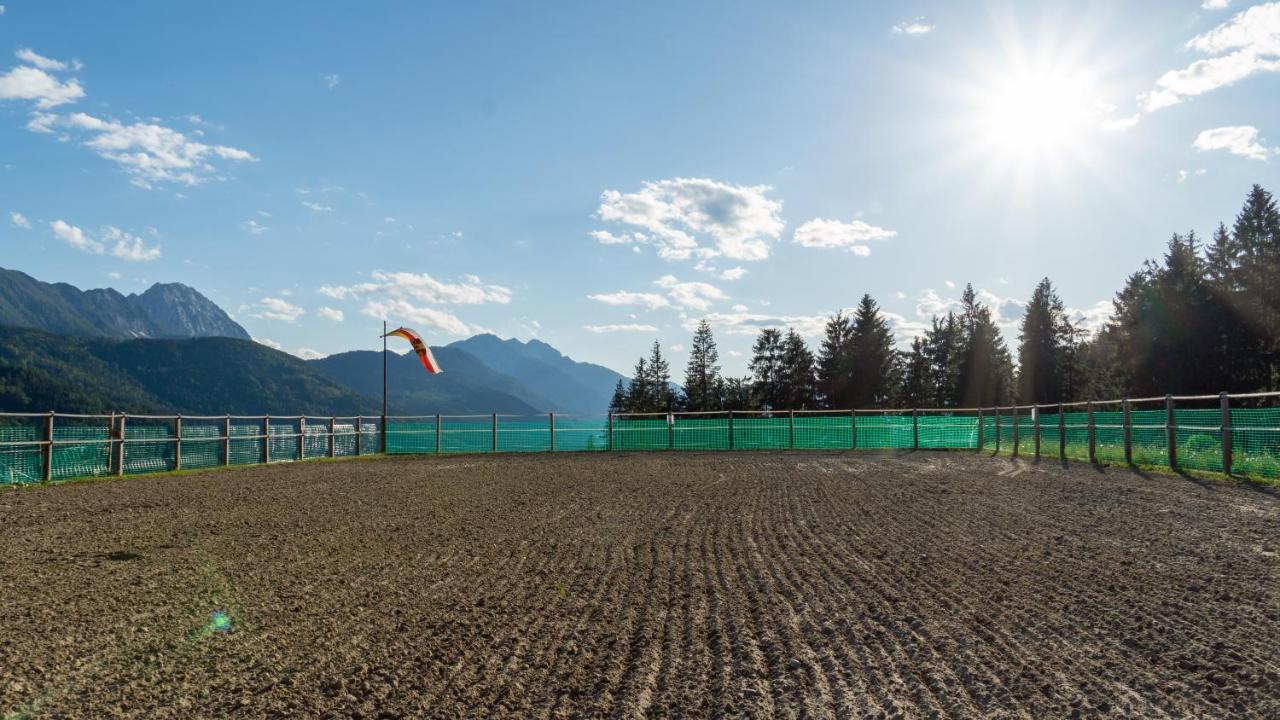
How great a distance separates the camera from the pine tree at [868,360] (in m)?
62.8

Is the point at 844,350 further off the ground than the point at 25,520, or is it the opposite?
the point at 844,350

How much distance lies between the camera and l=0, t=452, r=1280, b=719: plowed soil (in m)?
3.40

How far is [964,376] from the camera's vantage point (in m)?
67.8

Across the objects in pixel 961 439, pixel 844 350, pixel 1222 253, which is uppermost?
pixel 1222 253

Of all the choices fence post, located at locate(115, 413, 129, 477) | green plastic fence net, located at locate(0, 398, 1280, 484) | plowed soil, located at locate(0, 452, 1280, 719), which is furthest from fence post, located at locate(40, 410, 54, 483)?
plowed soil, located at locate(0, 452, 1280, 719)

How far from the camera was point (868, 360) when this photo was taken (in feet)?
206

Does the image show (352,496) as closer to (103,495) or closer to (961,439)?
(103,495)

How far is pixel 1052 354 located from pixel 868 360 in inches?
740

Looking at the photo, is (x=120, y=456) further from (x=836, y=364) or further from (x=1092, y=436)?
(x=836, y=364)

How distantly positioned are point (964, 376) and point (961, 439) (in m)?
44.5

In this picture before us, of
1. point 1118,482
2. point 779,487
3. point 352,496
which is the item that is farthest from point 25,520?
point 1118,482

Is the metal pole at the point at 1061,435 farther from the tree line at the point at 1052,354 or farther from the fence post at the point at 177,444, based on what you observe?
the tree line at the point at 1052,354

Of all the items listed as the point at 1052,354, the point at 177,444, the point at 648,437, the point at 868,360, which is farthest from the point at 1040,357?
the point at 177,444

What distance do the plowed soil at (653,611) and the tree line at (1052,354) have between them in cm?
4434
